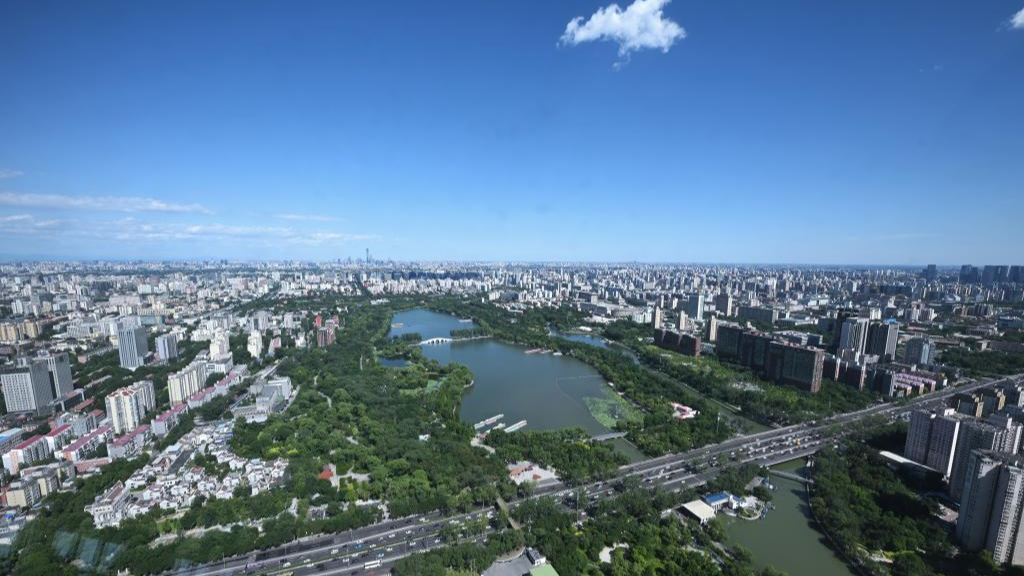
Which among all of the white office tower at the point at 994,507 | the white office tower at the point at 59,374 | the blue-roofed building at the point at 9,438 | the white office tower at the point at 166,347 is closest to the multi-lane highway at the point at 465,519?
the white office tower at the point at 994,507

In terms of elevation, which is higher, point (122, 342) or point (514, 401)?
point (122, 342)

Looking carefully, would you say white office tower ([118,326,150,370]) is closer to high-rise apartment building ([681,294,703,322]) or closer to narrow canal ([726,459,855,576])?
narrow canal ([726,459,855,576])

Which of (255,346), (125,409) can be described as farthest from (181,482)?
(255,346)

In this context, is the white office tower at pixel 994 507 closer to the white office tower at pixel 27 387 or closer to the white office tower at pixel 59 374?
the white office tower at pixel 27 387

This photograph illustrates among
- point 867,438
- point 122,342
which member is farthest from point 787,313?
point 122,342

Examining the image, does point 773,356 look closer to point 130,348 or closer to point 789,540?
point 789,540

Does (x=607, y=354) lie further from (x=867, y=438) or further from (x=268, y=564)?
(x=268, y=564)

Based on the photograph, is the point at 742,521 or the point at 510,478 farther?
the point at 510,478
